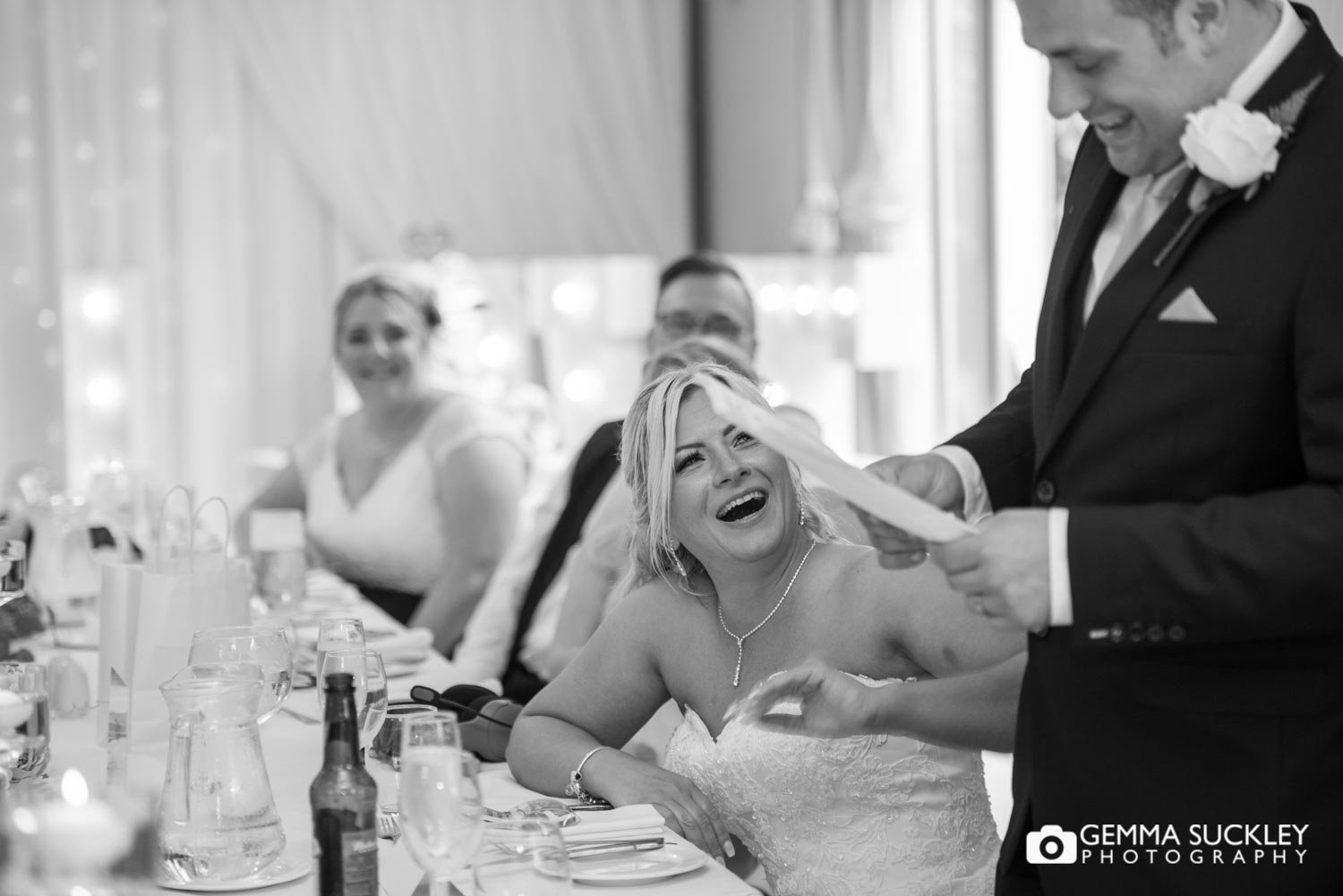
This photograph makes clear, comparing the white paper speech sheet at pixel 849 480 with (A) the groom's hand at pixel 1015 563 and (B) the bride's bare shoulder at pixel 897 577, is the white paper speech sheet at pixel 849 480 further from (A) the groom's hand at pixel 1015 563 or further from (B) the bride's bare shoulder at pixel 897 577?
(B) the bride's bare shoulder at pixel 897 577

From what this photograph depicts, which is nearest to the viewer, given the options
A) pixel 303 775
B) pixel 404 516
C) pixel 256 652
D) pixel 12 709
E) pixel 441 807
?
pixel 441 807

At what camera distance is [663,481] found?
219 cm

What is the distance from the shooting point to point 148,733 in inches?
80.2

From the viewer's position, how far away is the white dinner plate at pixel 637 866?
151 centimetres

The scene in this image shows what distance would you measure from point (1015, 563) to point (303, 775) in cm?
111

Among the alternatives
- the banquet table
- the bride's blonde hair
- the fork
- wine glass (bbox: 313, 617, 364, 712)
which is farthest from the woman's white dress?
the fork

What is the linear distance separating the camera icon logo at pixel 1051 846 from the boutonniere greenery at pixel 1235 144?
59 centimetres

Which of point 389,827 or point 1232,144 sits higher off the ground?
point 1232,144

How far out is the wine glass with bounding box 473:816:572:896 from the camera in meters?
1.28

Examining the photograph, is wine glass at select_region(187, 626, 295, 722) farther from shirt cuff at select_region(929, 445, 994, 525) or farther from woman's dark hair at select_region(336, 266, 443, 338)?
woman's dark hair at select_region(336, 266, 443, 338)

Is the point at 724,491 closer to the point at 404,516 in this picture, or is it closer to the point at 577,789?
the point at 577,789

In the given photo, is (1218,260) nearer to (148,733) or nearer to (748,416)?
(748,416)

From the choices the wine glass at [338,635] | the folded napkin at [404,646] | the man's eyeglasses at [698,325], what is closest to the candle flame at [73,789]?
the wine glass at [338,635]

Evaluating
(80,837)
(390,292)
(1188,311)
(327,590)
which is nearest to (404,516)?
(327,590)
